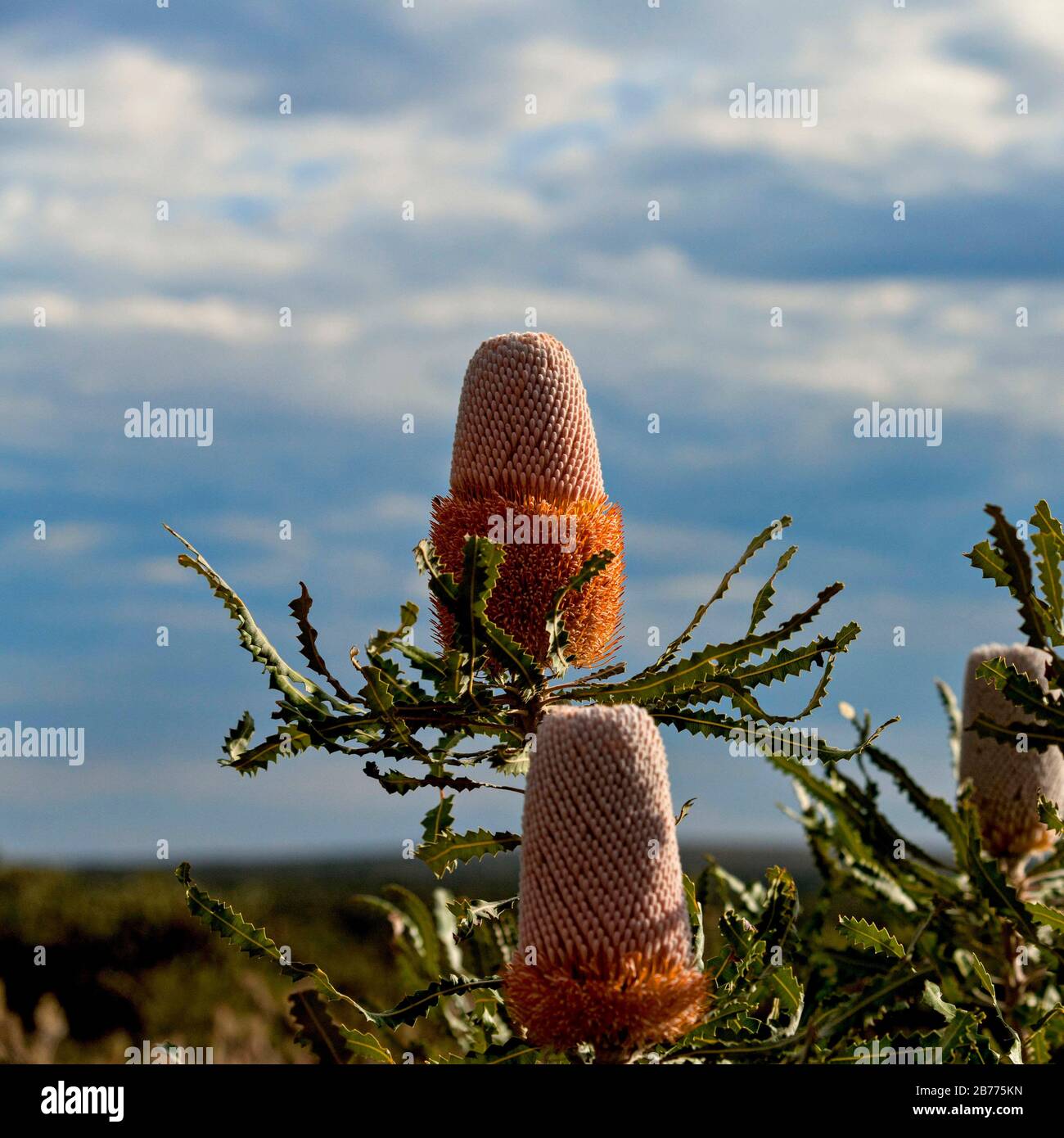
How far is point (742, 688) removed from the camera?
485 centimetres

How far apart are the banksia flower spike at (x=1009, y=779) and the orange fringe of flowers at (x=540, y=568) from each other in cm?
440

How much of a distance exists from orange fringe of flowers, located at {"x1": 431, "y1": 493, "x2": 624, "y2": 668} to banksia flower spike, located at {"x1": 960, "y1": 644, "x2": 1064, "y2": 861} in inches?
173

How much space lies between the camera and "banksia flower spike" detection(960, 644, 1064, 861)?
8.71m

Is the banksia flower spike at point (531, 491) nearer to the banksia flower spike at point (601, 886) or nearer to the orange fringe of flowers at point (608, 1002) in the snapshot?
the banksia flower spike at point (601, 886)

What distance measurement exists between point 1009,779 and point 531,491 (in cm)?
515

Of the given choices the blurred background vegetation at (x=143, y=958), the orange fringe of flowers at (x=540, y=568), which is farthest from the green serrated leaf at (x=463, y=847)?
the blurred background vegetation at (x=143, y=958)

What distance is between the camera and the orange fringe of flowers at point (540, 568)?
502cm

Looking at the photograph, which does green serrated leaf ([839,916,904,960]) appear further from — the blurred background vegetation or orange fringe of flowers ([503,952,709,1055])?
the blurred background vegetation

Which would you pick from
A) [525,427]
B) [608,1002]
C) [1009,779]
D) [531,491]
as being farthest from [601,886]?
[1009,779]
